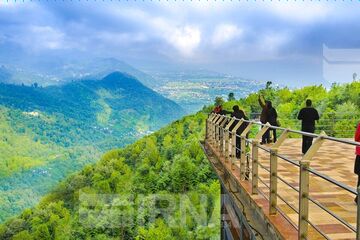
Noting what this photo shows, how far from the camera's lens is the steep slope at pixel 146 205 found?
4519cm

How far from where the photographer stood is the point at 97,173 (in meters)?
78.4

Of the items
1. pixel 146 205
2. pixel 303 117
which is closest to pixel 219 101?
pixel 303 117

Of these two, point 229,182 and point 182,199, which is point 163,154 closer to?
point 182,199

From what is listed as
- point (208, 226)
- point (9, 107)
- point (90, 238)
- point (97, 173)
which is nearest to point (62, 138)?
point (9, 107)

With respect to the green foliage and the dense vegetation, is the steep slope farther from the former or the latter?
the green foliage

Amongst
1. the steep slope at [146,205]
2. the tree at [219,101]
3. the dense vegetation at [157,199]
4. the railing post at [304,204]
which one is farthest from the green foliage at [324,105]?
the railing post at [304,204]

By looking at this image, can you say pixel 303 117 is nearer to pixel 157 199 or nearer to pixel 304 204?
pixel 304 204

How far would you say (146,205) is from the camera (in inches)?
2025

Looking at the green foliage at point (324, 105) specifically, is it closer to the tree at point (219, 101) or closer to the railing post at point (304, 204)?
the tree at point (219, 101)

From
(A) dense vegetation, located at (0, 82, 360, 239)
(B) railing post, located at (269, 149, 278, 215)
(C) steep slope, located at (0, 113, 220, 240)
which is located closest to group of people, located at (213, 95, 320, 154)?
(B) railing post, located at (269, 149, 278, 215)

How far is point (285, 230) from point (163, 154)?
68.0 m

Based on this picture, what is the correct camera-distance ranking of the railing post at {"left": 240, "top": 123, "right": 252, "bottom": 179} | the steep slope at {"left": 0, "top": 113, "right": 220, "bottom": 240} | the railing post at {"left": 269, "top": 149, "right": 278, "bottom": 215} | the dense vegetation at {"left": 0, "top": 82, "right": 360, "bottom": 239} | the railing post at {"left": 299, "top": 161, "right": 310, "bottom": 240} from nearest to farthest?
the railing post at {"left": 299, "top": 161, "right": 310, "bottom": 240}
the railing post at {"left": 269, "top": 149, "right": 278, "bottom": 215}
the railing post at {"left": 240, "top": 123, "right": 252, "bottom": 179}
the dense vegetation at {"left": 0, "top": 82, "right": 360, "bottom": 239}
the steep slope at {"left": 0, "top": 113, "right": 220, "bottom": 240}

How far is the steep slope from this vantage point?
45.2m

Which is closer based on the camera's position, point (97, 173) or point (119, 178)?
point (119, 178)
